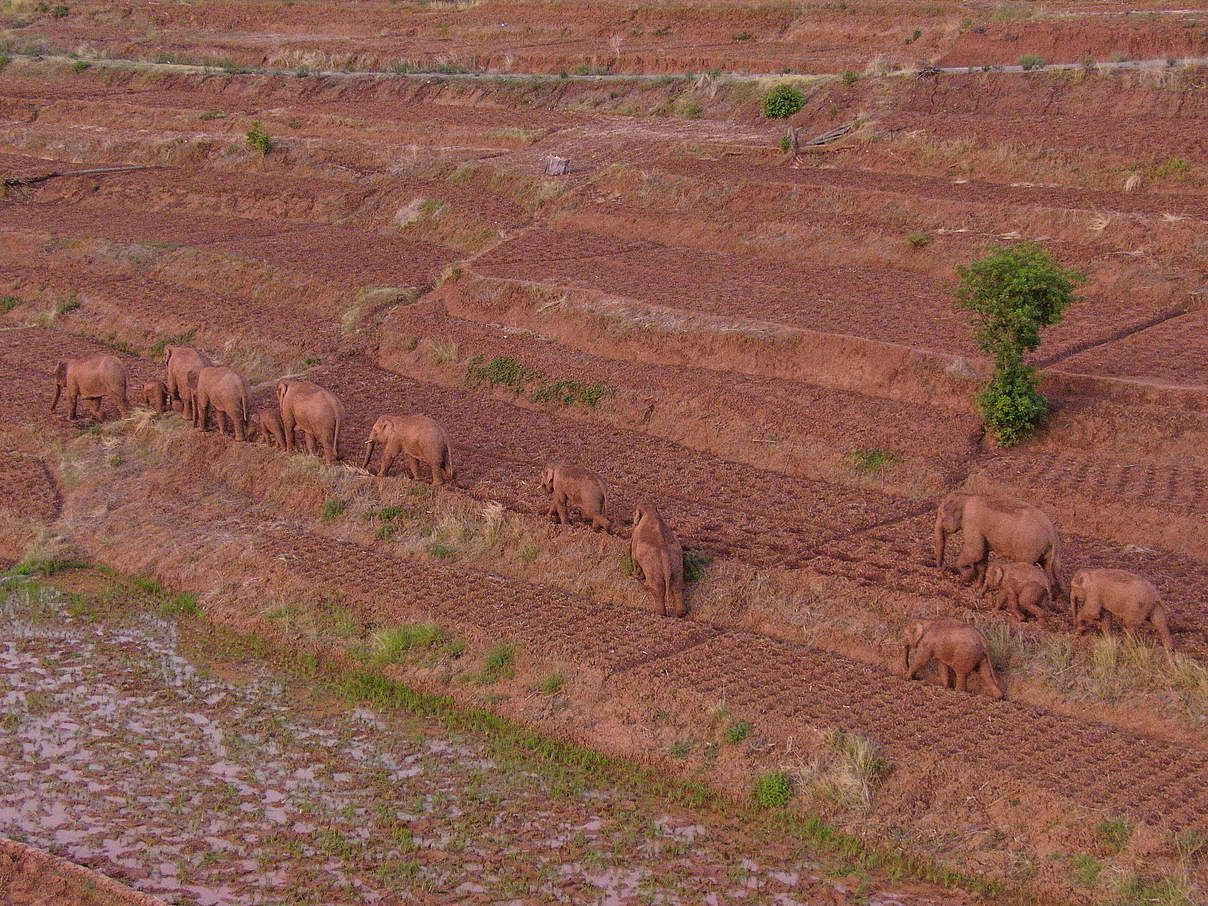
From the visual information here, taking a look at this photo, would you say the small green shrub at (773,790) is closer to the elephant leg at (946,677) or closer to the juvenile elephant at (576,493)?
the elephant leg at (946,677)

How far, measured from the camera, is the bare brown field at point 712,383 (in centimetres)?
1309

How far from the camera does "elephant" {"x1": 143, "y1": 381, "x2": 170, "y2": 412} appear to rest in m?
21.7

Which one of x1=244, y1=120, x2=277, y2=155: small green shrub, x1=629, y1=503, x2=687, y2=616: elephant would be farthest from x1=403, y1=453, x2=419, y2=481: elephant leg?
x1=244, y1=120, x2=277, y2=155: small green shrub

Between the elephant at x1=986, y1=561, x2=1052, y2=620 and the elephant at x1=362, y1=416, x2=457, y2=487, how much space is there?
709cm

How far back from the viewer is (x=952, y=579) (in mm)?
15398

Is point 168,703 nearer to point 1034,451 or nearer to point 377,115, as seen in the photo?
point 1034,451

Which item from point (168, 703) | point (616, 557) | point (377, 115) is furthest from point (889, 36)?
point (168, 703)

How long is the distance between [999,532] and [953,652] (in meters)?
2.03

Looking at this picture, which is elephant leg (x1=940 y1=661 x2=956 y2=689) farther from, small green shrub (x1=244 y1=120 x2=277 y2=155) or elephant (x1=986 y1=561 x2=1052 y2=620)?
small green shrub (x1=244 y1=120 x2=277 y2=155)

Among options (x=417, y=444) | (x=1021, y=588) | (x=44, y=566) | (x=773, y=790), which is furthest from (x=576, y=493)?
(x=44, y=566)

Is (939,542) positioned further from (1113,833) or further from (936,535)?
(1113,833)

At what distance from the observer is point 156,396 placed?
21.7m

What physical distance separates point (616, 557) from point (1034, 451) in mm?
6033

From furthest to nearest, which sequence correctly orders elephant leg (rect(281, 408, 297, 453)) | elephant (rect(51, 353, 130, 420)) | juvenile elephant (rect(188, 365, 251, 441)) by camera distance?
elephant (rect(51, 353, 130, 420)), juvenile elephant (rect(188, 365, 251, 441)), elephant leg (rect(281, 408, 297, 453))
